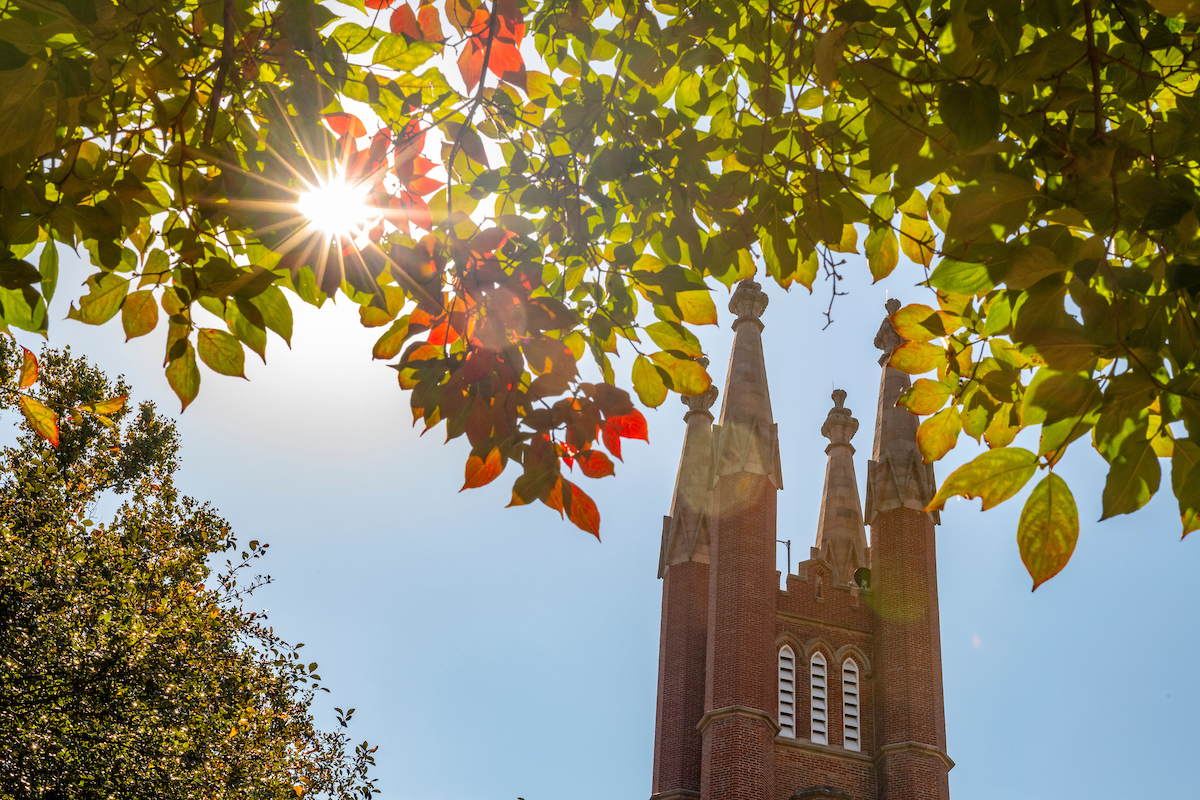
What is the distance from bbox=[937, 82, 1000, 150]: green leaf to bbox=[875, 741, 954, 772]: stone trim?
25.3m

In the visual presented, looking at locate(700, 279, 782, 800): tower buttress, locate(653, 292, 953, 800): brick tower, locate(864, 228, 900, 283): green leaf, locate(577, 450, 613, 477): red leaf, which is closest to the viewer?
locate(577, 450, 613, 477): red leaf

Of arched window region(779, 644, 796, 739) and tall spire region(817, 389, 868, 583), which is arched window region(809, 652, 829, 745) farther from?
tall spire region(817, 389, 868, 583)

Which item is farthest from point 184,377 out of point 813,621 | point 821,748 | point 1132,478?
point 813,621

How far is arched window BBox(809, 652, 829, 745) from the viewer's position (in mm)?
25609

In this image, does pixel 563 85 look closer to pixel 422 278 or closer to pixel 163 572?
pixel 422 278

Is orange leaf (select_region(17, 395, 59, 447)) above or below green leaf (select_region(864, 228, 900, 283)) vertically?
below

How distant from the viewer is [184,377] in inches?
109

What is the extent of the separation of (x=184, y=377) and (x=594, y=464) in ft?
3.72

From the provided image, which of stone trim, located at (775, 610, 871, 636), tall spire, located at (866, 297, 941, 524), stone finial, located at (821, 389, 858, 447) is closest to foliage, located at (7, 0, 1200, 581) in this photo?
stone trim, located at (775, 610, 871, 636)

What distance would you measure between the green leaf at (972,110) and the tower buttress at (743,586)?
22781 mm

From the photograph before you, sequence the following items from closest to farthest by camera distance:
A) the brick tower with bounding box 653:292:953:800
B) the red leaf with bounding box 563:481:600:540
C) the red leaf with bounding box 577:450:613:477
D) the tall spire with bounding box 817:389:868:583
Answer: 1. the red leaf with bounding box 563:481:600:540
2. the red leaf with bounding box 577:450:613:477
3. the brick tower with bounding box 653:292:953:800
4. the tall spire with bounding box 817:389:868:583

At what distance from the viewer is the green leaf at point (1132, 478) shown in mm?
2168

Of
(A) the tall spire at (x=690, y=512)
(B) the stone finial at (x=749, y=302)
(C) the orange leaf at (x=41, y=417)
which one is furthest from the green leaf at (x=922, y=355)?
→ (B) the stone finial at (x=749, y=302)

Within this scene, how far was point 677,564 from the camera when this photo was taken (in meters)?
30.2
